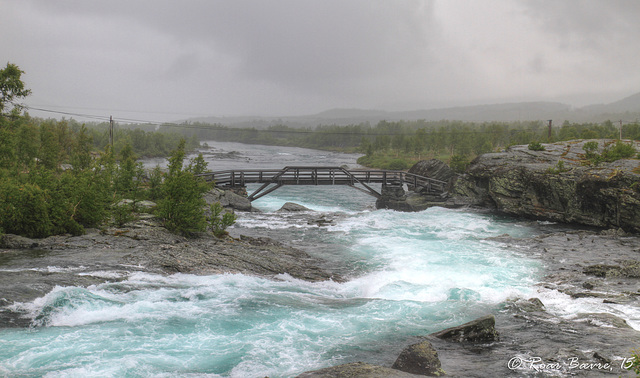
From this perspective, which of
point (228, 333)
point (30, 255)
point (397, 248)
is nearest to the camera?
point (228, 333)

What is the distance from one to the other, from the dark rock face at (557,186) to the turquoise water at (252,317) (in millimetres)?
12293

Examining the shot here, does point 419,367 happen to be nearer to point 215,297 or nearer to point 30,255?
point 215,297

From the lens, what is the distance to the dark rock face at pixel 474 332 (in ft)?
39.3

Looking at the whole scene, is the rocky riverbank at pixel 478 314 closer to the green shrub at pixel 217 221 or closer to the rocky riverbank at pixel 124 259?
the rocky riverbank at pixel 124 259

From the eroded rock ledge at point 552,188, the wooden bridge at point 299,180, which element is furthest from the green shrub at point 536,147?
the wooden bridge at point 299,180

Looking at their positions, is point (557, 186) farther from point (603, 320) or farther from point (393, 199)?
point (603, 320)

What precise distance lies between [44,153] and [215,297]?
37.6 metres

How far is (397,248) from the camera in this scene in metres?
25.6

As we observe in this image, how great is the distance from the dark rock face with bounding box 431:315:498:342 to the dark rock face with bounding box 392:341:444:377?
198cm

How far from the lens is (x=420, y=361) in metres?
9.98

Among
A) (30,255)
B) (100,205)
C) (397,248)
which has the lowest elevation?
(397,248)

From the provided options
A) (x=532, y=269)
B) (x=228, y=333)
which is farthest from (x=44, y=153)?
(x=532, y=269)

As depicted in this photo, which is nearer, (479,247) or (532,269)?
(532,269)

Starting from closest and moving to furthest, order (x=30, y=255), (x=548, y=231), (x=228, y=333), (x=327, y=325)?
(x=228, y=333) < (x=327, y=325) < (x=30, y=255) < (x=548, y=231)
